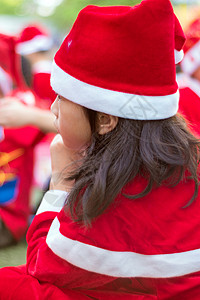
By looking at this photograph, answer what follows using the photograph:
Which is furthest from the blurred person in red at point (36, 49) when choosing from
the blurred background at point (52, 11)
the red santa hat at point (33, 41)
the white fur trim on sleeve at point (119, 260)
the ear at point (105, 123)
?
the blurred background at point (52, 11)

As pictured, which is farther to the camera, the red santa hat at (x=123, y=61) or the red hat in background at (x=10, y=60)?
the red hat in background at (x=10, y=60)

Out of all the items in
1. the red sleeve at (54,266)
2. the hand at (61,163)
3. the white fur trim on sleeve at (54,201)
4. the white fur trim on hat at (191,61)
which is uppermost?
the hand at (61,163)

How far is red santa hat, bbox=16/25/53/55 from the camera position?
12.2ft

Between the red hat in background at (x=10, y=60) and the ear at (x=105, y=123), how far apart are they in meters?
2.14

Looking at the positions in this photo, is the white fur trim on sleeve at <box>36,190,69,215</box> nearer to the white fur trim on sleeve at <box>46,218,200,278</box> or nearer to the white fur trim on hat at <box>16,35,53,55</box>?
the white fur trim on sleeve at <box>46,218,200,278</box>

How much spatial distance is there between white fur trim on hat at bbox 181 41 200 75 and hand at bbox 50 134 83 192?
1.51 meters

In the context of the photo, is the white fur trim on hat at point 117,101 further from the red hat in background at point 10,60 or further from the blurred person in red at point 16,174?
the red hat in background at point 10,60

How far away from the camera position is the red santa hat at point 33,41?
3727 millimetres

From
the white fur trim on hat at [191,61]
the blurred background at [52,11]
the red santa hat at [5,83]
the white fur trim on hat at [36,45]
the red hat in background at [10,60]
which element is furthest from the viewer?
the blurred background at [52,11]

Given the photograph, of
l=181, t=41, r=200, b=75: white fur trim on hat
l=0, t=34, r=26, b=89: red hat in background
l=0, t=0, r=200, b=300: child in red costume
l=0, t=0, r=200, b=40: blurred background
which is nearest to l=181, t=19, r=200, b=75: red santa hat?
l=181, t=41, r=200, b=75: white fur trim on hat

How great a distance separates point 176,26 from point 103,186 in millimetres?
479

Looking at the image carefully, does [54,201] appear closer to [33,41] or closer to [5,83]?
[5,83]

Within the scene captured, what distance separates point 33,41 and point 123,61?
2.98 metres

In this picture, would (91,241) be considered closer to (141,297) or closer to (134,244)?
(134,244)
